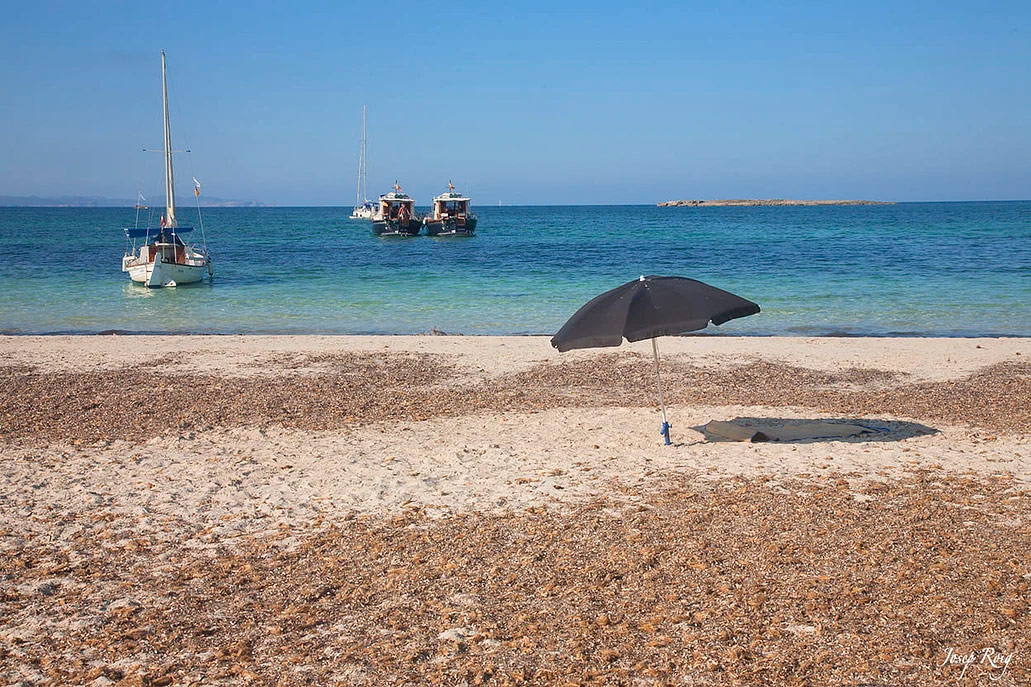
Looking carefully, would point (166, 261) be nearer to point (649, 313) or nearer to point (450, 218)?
point (649, 313)

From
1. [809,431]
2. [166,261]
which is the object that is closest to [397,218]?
[166,261]

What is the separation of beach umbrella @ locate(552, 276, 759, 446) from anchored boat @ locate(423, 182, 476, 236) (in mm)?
54484

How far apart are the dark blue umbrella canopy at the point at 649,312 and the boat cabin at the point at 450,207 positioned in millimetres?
54552

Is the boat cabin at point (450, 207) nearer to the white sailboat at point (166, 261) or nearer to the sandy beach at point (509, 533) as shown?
the white sailboat at point (166, 261)

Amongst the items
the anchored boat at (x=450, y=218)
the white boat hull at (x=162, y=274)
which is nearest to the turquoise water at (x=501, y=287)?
the white boat hull at (x=162, y=274)

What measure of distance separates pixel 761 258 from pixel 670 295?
35.8 metres

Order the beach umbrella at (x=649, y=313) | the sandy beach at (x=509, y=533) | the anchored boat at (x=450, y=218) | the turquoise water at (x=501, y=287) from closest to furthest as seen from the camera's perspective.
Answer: the sandy beach at (x=509, y=533) < the beach umbrella at (x=649, y=313) < the turquoise water at (x=501, y=287) < the anchored boat at (x=450, y=218)

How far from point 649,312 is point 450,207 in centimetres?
5636

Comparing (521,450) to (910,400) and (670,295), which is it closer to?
(670,295)

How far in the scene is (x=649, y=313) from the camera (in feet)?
24.4

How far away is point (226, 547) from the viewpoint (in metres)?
5.93

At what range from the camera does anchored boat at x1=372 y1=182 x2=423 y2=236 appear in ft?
205

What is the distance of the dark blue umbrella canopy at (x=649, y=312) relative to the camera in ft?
24.1

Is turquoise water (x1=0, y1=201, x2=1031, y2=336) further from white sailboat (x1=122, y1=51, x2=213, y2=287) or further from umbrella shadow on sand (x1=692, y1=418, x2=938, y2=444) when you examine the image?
umbrella shadow on sand (x1=692, y1=418, x2=938, y2=444)
